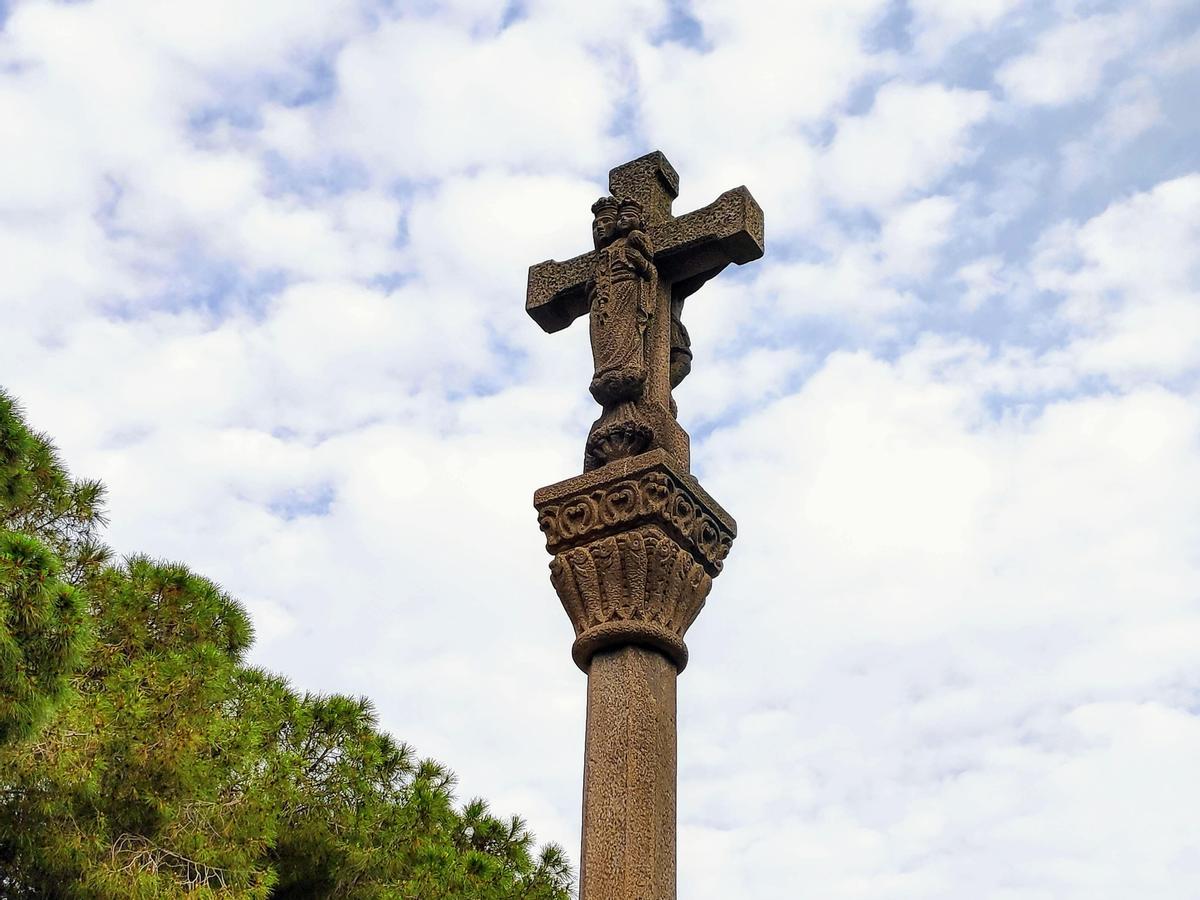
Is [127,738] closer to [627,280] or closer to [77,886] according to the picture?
[77,886]

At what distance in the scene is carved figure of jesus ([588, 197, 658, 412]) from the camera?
7.50 m

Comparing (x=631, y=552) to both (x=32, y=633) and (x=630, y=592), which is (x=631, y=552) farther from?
(x=32, y=633)

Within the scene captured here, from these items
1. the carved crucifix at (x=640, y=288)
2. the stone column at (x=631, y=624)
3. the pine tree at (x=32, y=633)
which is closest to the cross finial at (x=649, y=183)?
the carved crucifix at (x=640, y=288)

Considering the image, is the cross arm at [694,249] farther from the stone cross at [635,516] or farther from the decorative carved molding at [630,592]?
the decorative carved molding at [630,592]

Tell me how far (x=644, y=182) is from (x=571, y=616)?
2422mm

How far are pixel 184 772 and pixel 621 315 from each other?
5783 millimetres

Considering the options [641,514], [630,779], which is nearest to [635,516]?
[641,514]

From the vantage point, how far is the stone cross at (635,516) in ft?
21.2

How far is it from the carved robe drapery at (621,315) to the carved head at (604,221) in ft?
0.14

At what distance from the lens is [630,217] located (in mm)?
8016

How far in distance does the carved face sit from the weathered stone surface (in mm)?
2210

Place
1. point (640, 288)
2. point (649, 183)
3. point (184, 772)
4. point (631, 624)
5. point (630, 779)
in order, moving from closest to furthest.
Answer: point (630, 779)
point (631, 624)
point (640, 288)
point (649, 183)
point (184, 772)

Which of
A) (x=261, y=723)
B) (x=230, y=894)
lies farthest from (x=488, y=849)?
(x=230, y=894)

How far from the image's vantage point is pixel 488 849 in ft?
51.3
